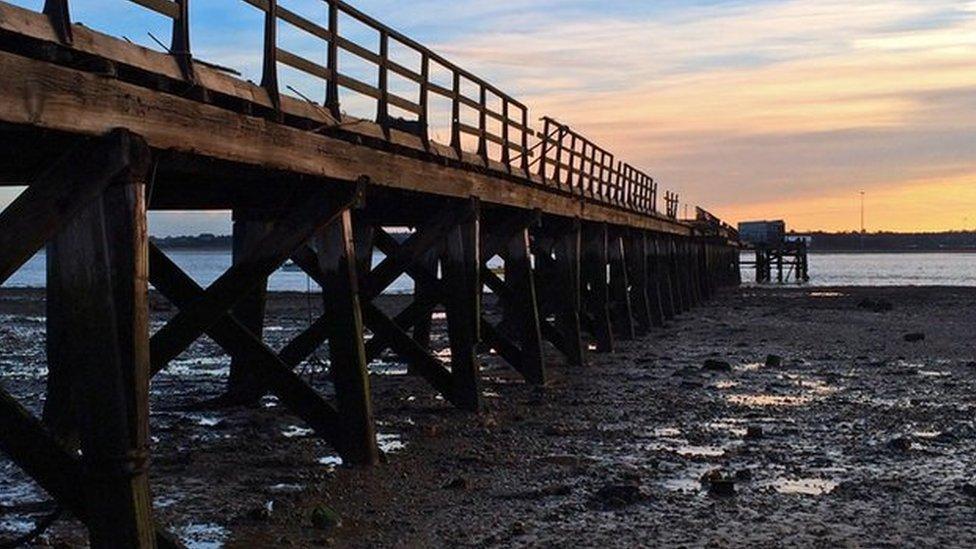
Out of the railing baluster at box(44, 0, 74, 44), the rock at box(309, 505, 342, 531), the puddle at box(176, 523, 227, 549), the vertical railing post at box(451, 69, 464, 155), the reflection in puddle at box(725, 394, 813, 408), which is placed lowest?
the reflection in puddle at box(725, 394, 813, 408)

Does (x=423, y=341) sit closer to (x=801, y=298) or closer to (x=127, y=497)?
(x=127, y=497)

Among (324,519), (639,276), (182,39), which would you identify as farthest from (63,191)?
(639,276)

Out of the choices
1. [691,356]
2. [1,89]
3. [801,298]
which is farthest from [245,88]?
[801,298]

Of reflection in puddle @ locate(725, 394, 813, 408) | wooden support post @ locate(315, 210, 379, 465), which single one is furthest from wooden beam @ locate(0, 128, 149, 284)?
reflection in puddle @ locate(725, 394, 813, 408)

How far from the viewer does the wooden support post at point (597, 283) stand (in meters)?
21.4

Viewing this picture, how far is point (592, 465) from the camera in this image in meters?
9.87

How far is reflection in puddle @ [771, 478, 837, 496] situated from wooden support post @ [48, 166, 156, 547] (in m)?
4.81

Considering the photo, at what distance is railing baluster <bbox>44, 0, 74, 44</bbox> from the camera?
18.5 feet

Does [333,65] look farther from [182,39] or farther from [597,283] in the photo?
[597,283]

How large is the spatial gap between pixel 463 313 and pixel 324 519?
5.20 m

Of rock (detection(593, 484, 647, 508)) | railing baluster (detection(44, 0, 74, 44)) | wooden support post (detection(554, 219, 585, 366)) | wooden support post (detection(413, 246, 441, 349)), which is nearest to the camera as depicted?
railing baluster (detection(44, 0, 74, 44))

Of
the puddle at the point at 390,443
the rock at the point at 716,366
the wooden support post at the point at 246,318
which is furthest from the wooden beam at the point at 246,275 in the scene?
the rock at the point at 716,366

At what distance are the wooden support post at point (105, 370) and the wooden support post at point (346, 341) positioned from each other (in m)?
3.53

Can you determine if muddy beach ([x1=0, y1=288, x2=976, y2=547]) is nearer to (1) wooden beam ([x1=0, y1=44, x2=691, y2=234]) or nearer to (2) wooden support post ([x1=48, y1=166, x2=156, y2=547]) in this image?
(2) wooden support post ([x1=48, y1=166, x2=156, y2=547])
